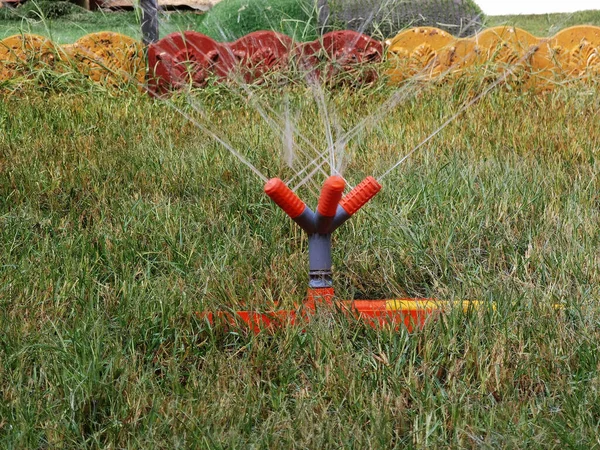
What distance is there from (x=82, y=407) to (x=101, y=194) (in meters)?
1.18

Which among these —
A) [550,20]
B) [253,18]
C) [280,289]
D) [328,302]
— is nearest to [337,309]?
[328,302]

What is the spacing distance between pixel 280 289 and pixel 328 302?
0.66 feet

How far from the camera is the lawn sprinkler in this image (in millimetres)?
1671

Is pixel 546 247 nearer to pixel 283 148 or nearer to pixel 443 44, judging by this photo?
pixel 283 148

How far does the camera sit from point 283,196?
1572 mm

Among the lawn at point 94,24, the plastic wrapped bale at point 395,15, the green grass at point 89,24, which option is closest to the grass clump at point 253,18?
the plastic wrapped bale at point 395,15

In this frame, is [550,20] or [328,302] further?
[550,20]

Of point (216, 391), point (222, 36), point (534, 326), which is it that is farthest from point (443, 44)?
point (216, 391)

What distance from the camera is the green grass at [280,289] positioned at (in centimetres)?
140

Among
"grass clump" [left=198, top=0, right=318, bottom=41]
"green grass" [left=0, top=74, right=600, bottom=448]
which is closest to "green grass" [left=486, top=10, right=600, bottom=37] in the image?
"grass clump" [left=198, top=0, right=318, bottom=41]

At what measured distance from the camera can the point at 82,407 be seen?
4.67 feet

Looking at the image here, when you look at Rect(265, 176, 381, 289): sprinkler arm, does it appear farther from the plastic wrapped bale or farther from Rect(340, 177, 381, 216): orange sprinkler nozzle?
the plastic wrapped bale

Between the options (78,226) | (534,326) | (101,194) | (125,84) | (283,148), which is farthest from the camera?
(125,84)

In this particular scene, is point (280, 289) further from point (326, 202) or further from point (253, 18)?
point (253, 18)
